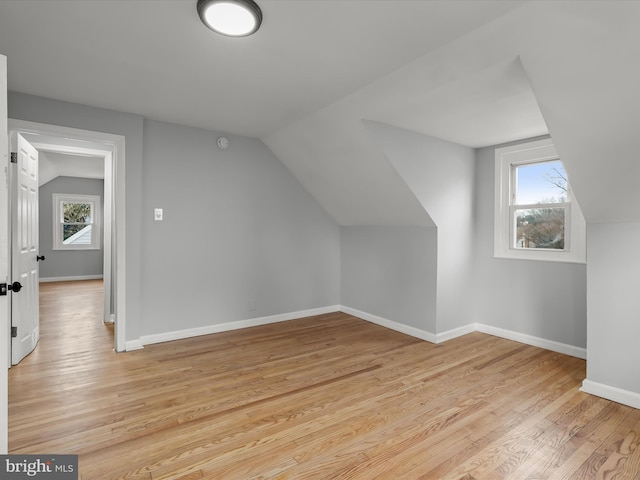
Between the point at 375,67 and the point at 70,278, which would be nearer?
the point at 375,67

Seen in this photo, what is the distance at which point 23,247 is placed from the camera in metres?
3.22

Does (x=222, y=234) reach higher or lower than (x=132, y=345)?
higher

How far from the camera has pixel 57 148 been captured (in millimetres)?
4461

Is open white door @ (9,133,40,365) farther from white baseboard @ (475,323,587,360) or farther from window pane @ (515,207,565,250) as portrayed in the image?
window pane @ (515,207,565,250)

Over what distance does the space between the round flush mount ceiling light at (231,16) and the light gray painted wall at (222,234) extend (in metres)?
2.09

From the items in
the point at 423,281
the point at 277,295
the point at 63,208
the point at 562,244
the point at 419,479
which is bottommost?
the point at 419,479

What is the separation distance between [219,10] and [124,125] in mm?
2106

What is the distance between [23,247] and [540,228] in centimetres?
517

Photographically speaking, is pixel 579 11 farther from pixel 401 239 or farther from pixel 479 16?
pixel 401 239

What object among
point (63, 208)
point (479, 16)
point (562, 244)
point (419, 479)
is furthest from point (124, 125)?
point (63, 208)

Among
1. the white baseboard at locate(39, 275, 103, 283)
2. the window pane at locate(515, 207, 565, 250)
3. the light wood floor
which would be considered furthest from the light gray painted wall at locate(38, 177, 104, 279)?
the window pane at locate(515, 207, 565, 250)

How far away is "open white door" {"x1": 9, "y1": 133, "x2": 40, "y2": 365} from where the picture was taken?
303 cm

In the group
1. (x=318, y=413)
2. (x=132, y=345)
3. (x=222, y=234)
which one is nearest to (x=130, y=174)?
(x=222, y=234)

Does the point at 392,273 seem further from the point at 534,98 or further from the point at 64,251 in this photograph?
the point at 64,251
